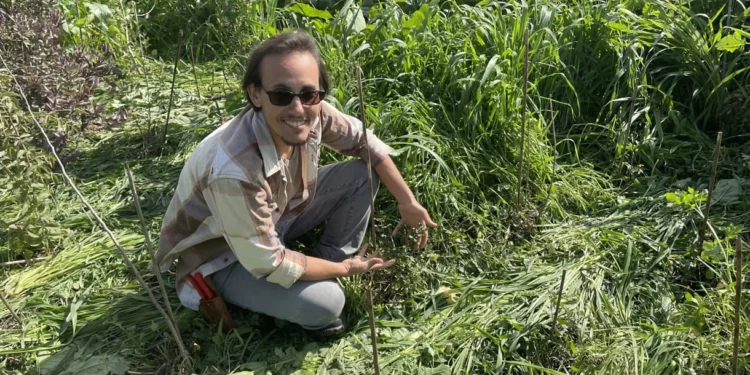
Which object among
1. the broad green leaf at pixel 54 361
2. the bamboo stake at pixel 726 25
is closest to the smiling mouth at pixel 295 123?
the broad green leaf at pixel 54 361

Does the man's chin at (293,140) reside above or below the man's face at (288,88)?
below

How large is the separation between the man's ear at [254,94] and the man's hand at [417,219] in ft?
2.42

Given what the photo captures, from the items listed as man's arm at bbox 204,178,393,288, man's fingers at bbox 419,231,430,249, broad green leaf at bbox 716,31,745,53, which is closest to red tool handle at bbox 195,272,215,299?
man's arm at bbox 204,178,393,288

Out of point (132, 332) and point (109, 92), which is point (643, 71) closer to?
point (132, 332)

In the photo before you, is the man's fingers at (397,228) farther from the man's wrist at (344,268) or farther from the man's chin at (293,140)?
the man's chin at (293,140)

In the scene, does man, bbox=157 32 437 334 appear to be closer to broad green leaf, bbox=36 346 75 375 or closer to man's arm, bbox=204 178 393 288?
man's arm, bbox=204 178 393 288

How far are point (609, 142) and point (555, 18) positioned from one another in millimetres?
691

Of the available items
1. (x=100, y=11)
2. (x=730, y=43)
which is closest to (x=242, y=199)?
(x=730, y=43)

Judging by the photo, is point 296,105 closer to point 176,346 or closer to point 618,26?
point 176,346

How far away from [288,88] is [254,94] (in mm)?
137

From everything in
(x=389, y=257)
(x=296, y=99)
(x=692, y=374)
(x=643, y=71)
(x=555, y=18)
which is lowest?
(x=692, y=374)

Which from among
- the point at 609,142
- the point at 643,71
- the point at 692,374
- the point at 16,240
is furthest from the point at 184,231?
the point at 643,71

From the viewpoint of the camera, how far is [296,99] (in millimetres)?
2037

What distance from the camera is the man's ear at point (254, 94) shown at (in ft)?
6.86
